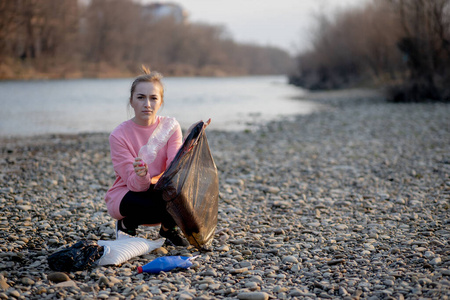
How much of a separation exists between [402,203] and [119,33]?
60.0m

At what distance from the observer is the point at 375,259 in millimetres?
3814

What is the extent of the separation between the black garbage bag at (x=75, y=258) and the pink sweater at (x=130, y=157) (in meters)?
0.42

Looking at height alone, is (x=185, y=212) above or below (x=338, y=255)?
above

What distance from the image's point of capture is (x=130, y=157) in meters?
3.70

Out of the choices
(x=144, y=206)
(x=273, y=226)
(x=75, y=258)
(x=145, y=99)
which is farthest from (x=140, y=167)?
(x=273, y=226)

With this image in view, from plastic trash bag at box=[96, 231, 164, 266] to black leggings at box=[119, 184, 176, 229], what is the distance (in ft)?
0.62

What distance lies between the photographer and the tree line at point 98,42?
38.0m

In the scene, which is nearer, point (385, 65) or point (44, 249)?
point (44, 249)

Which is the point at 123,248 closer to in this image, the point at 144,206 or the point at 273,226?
the point at 144,206

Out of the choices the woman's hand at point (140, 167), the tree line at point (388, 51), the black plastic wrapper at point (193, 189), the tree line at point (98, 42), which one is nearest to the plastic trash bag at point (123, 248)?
the black plastic wrapper at point (193, 189)

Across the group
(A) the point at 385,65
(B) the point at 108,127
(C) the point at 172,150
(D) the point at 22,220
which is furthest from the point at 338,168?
(A) the point at 385,65

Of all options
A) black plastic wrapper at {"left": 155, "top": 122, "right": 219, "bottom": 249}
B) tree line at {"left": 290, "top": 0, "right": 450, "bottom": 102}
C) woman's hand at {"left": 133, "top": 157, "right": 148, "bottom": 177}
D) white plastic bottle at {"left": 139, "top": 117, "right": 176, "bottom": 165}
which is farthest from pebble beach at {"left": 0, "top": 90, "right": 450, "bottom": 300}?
tree line at {"left": 290, "top": 0, "right": 450, "bottom": 102}

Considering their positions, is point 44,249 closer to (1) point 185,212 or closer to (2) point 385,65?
(1) point 185,212

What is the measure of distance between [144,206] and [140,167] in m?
0.47
